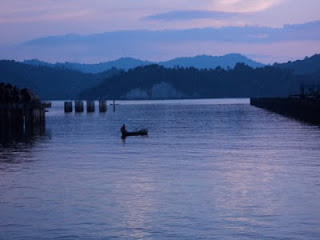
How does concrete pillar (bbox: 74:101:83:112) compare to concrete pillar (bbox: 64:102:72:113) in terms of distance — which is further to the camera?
concrete pillar (bbox: 74:101:83:112)

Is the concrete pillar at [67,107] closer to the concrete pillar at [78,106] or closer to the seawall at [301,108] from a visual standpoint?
the concrete pillar at [78,106]

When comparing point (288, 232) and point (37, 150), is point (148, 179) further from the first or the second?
point (37, 150)

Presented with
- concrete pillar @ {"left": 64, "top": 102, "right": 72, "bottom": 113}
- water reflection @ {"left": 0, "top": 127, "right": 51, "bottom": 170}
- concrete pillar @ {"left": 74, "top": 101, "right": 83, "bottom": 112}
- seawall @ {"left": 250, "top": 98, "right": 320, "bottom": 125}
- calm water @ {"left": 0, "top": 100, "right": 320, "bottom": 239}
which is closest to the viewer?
calm water @ {"left": 0, "top": 100, "right": 320, "bottom": 239}

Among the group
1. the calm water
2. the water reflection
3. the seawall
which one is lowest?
the calm water

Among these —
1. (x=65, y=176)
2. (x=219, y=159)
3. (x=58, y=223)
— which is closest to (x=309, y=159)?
(x=219, y=159)

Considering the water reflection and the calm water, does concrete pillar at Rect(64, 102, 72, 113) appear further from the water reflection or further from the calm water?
the calm water

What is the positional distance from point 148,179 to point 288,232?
1404cm

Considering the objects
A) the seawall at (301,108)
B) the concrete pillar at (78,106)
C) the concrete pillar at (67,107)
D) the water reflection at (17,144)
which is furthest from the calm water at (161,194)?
the concrete pillar at (78,106)

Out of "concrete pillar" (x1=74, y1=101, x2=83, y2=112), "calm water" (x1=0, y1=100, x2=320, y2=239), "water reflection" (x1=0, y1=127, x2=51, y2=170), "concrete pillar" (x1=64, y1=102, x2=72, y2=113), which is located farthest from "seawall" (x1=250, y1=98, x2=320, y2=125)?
"calm water" (x1=0, y1=100, x2=320, y2=239)

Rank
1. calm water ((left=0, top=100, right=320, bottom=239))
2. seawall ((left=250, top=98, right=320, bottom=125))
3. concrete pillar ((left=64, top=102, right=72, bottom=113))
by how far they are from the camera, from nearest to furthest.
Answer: calm water ((left=0, top=100, right=320, bottom=239)), seawall ((left=250, top=98, right=320, bottom=125)), concrete pillar ((left=64, top=102, right=72, bottom=113))

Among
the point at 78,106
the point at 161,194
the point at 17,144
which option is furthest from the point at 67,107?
the point at 161,194

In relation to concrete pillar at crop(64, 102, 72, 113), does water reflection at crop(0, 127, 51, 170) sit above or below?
below

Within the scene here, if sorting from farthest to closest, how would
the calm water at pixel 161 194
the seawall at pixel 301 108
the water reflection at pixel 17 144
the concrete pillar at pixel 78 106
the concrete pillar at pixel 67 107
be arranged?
the concrete pillar at pixel 78 106
the concrete pillar at pixel 67 107
the seawall at pixel 301 108
the water reflection at pixel 17 144
the calm water at pixel 161 194

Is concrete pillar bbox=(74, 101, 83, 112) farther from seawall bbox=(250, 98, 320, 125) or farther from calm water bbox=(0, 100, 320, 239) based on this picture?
calm water bbox=(0, 100, 320, 239)
